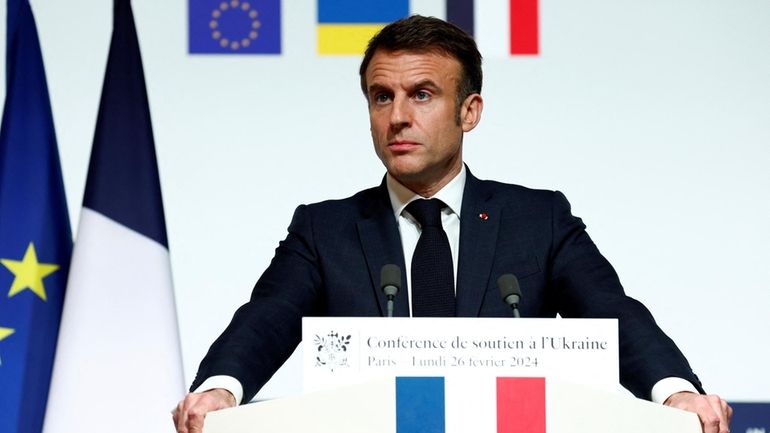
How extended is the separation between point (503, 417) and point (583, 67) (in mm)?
2833

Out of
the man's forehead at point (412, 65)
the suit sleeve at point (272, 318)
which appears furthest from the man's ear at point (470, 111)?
the suit sleeve at point (272, 318)

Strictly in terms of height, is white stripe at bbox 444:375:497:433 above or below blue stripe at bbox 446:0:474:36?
below

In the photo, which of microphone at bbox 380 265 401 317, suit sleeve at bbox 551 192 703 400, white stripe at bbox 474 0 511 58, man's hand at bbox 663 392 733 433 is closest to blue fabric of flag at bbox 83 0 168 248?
white stripe at bbox 474 0 511 58

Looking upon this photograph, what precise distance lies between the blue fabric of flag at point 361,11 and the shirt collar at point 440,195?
160 centimetres

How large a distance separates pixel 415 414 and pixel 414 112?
114cm

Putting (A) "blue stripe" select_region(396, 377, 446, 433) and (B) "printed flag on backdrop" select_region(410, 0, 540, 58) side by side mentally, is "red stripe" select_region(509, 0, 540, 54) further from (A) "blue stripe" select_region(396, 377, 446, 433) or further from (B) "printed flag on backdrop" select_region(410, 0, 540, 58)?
(A) "blue stripe" select_region(396, 377, 446, 433)

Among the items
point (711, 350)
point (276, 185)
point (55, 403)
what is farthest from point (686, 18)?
point (55, 403)

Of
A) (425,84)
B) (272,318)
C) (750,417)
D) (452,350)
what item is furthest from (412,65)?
(750,417)

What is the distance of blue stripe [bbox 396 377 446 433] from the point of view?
1.85m

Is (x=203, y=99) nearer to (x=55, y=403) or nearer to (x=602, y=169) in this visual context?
(x=55, y=403)

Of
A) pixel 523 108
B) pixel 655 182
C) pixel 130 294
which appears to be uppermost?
pixel 523 108

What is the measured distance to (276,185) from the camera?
4355 mm

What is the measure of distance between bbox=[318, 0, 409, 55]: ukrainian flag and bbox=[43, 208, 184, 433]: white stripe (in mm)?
1198

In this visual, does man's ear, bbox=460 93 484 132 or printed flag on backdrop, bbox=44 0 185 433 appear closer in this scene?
man's ear, bbox=460 93 484 132
